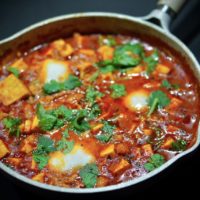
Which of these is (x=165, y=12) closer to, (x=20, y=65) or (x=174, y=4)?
(x=174, y=4)

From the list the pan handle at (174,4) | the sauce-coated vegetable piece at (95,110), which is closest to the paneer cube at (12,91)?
the sauce-coated vegetable piece at (95,110)

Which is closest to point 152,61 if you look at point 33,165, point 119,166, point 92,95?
point 92,95

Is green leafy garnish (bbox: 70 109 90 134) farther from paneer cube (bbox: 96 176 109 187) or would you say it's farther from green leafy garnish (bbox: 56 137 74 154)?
paneer cube (bbox: 96 176 109 187)

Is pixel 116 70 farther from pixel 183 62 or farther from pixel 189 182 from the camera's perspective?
pixel 189 182

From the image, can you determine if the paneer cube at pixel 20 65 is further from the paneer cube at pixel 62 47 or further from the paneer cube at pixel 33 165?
the paneer cube at pixel 33 165

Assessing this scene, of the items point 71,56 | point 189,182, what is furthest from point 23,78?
point 189,182

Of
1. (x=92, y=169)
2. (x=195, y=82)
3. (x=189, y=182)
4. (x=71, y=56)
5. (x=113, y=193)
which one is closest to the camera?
(x=113, y=193)
